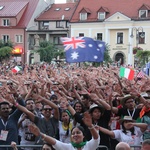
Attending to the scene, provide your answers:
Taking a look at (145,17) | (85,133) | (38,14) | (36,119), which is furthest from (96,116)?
(38,14)

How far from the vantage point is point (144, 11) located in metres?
50.7

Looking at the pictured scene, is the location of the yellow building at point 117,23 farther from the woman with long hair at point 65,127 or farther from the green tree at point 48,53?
the woman with long hair at point 65,127

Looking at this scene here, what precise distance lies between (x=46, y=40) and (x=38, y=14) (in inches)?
196

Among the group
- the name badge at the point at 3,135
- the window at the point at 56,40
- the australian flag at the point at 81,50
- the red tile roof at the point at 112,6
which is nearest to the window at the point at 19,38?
the window at the point at 56,40

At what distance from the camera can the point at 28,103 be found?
7.71 metres

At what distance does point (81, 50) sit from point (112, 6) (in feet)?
131

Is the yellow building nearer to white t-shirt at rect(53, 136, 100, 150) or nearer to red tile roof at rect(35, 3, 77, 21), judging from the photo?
red tile roof at rect(35, 3, 77, 21)

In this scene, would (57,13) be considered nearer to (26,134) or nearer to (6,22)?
(6,22)

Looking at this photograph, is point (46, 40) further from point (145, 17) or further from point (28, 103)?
point (28, 103)

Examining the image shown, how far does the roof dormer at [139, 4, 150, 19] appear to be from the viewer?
1986 inches

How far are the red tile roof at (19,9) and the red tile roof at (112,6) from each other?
18.9 feet

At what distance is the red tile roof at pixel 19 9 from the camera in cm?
5469

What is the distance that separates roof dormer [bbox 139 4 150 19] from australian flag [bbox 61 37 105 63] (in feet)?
121

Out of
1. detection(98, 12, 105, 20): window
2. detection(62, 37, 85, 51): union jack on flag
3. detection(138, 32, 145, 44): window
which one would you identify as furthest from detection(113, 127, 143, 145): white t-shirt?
detection(98, 12, 105, 20): window
